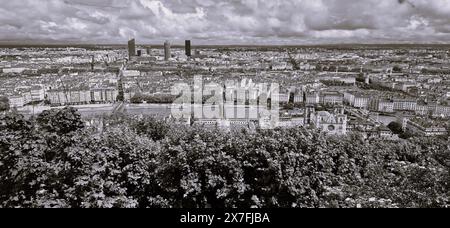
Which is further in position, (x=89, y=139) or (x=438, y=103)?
(x=438, y=103)

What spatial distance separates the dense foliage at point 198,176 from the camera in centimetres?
285

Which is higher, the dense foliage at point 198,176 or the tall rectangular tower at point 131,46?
the tall rectangular tower at point 131,46

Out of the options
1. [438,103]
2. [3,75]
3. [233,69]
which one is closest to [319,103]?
[438,103]

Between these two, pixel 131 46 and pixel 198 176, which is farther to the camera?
pixel 131 46

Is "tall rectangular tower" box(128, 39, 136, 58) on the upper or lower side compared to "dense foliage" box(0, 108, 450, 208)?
upper

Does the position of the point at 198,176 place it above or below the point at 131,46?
below

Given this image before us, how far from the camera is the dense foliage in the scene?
2.85m

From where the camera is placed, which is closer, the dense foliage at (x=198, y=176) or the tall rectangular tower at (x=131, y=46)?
the dense foliage at (x=198, y=176)

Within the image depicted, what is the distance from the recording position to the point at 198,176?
122 inches

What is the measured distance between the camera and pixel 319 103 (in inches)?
728

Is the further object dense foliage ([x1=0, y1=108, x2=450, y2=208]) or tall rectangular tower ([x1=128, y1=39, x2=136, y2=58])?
tall rectangular tower ([x1=128, y1=39, x2=136, y2=58])

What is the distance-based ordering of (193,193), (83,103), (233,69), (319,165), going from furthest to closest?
(233,69), (83,103), (319,165), (193,193)
